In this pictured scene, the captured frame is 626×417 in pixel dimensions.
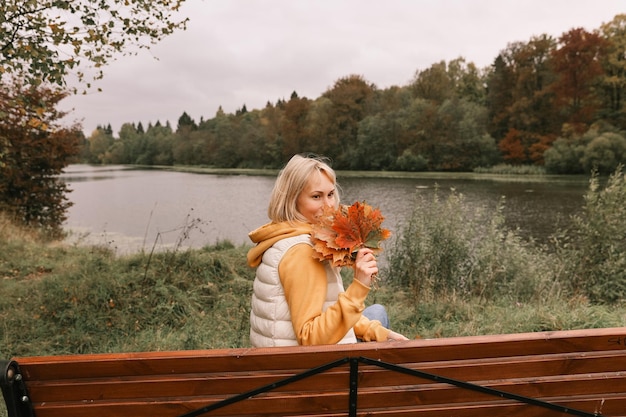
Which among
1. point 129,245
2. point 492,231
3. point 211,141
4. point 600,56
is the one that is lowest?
point 129,245

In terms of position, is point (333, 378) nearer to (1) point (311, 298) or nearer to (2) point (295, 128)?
(1) point (311, 298)

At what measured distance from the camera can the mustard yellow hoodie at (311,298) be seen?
5.69ft

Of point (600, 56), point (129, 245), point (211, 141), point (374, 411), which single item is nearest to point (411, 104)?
point (600, 56)

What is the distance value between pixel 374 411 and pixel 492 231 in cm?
598

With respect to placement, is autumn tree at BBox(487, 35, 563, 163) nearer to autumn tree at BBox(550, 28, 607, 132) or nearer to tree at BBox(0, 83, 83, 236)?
autumn tree at BBox(550, 28, 607, 132)

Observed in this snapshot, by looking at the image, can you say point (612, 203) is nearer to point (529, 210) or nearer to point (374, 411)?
point (374, 411)

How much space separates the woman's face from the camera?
2113mm

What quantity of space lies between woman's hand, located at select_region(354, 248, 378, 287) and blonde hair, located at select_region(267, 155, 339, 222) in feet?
1.31

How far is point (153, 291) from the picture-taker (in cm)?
568

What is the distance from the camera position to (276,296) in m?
1.88

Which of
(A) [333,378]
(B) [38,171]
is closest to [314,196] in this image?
(A) [333,378]

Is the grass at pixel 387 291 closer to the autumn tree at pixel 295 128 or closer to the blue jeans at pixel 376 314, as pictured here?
the blue jeans at pixel 376 314

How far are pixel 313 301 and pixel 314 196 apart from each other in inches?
21.0

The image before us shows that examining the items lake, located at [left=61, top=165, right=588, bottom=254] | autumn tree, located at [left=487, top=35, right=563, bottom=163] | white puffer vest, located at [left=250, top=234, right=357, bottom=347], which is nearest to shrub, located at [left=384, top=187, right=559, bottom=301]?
lake, located at [left=61, top=165, right=588, bottom=254]
